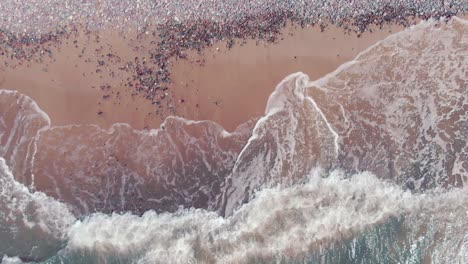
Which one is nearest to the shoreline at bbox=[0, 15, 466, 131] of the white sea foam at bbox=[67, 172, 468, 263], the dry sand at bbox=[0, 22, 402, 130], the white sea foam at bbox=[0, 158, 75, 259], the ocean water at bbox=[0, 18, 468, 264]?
the dry sand at bbox=[0, 22, 402, 130]

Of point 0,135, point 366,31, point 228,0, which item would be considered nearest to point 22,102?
point 0,135

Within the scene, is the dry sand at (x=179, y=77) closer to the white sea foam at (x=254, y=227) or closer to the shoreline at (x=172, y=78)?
the shoreline at (x=172, y=78)

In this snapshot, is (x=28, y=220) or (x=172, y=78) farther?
(x=172, y=78)

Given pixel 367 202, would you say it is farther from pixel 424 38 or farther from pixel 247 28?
pixel 247 28

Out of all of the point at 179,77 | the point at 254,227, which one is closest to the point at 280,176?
the point at 254,227

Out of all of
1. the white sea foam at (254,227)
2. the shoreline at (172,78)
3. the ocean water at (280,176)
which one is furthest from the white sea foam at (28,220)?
the shoreline at (172,78)

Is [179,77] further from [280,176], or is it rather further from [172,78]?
[280,176]
